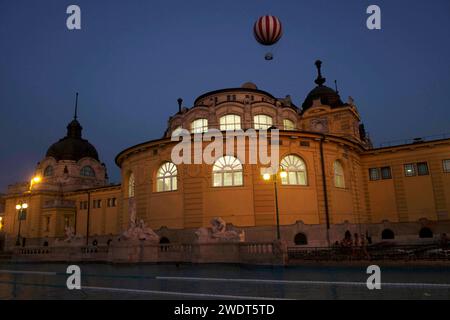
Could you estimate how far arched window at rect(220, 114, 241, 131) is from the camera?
34009 millimetres

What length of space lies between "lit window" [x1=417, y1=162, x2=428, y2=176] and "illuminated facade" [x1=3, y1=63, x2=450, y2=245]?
0.29 feet

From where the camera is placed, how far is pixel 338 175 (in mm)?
31641

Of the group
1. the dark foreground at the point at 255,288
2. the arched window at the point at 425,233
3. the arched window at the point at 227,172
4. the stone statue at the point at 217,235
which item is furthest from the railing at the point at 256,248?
the arched window at the point at 425,233

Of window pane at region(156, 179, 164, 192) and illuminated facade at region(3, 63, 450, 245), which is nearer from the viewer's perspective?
illuminated facade at region(3, 63, 450, 245)

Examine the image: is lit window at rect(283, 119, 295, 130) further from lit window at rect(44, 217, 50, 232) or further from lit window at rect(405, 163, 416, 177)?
lit window at rect(44, 217, 50, 232)

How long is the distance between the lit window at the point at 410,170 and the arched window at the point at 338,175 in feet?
22.6

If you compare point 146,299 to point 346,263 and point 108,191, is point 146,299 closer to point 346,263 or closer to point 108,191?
point 346,263

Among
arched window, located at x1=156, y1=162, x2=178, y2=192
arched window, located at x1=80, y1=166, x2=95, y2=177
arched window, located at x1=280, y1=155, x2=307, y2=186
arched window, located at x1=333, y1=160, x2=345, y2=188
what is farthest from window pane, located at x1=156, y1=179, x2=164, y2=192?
arched window, located at x1=80, y1=166, x2=95, y2=177

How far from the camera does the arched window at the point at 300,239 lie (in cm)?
2681

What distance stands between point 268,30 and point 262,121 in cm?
1467

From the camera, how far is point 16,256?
92.9ft

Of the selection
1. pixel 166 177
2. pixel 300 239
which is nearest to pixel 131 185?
pixel 166 177
